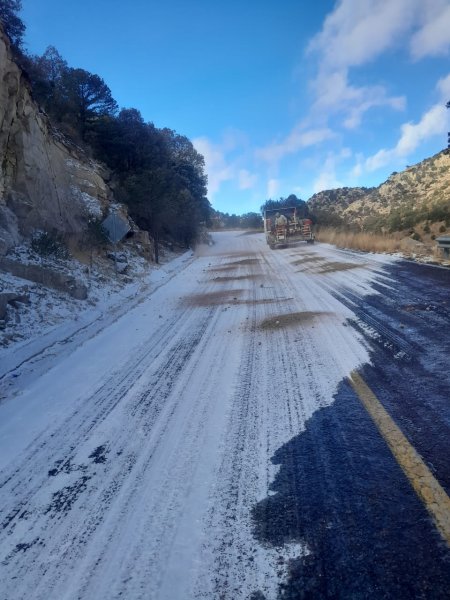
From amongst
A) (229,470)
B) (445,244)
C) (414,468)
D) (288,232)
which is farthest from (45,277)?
(288,232)

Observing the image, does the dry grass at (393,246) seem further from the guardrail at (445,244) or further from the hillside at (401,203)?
the hillside at (401,203)

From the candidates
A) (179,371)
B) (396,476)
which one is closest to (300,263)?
(179,371)

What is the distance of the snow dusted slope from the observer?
2268 millimetres

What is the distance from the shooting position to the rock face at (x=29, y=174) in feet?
36.4

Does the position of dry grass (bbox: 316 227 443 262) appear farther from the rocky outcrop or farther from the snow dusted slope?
the rocky outcrop

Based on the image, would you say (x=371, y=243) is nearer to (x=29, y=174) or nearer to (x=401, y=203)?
Answer: (x=29, y=174)

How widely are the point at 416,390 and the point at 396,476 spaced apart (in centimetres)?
160

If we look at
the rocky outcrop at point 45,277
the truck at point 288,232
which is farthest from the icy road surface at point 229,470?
the truck at point 288,232

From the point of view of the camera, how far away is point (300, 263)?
56.4ft

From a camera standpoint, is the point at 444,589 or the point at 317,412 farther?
the point at 317,412

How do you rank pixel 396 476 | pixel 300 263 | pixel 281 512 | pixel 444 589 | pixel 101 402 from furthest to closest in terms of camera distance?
pixel 300 263
pixel 101 402
pixel 396 476
pixel 281 512
pixel 444 589

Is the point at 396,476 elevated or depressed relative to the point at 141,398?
elevated

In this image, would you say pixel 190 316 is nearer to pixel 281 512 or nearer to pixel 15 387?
pixel 15 387

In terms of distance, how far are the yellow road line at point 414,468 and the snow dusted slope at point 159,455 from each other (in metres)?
0.53
